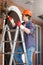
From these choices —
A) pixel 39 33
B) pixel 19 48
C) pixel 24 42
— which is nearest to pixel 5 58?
pixel 19 48

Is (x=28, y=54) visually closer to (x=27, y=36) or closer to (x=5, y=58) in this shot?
(x=27, y=36)

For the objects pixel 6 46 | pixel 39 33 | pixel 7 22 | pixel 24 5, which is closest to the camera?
pixel 7 22

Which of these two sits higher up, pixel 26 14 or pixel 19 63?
pixel 26 14

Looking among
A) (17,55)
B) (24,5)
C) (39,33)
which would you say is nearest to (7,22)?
(17,55)

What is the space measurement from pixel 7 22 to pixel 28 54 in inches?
26.8

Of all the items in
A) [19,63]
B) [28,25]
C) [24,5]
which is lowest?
[19,63]

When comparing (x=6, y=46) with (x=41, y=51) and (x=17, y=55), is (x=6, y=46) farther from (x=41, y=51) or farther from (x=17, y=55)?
(x=41, y=51)

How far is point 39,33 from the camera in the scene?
31.8ft

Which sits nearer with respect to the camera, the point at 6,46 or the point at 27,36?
the point at 27,36

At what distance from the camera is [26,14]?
3.33m

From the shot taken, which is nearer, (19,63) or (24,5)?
(19,63)

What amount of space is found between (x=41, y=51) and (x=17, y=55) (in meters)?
6.78

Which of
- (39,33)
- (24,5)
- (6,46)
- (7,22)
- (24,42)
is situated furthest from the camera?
(39,33)

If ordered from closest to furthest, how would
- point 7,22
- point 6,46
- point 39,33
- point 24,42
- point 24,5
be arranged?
point 24,42, point 7,22, point 6,46, point 24,5, point 39,33
